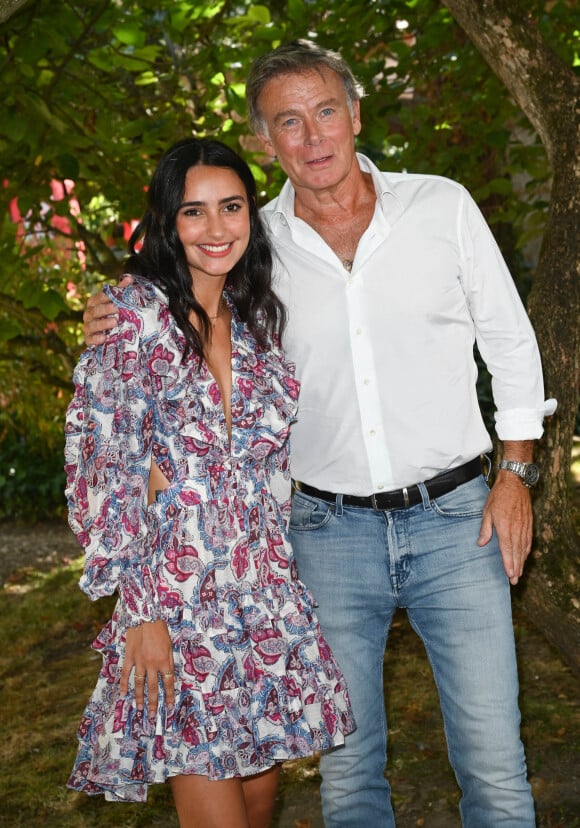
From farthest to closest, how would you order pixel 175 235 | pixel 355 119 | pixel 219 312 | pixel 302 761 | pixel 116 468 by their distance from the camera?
1. pixel 302 761
2. pixel 355 119
3. pixel 219 312
4. pixel 175 235
5. pixel 116 468

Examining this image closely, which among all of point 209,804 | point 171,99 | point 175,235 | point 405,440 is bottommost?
point 209,804

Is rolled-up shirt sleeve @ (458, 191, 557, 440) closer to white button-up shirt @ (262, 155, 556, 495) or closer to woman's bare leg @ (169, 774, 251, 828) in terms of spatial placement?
white button-up shirt @ (262, 155, 556, 495)

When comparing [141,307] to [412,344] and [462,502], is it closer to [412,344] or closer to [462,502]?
[412,344]

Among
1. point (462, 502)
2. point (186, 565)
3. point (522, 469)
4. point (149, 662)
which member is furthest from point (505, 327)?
point (149, 662)

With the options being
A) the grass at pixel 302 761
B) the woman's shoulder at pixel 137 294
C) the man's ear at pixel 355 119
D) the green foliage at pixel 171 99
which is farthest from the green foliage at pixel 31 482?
the woman's shoulder at pixel 137 294

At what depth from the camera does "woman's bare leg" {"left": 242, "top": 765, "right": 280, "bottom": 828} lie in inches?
111

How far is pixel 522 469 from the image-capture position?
282cm

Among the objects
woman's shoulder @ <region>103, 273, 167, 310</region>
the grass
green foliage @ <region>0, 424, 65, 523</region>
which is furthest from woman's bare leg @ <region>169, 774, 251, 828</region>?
green foliage @ <region>0, 424, 65, 523</region>

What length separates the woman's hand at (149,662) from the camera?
2516 millimetres

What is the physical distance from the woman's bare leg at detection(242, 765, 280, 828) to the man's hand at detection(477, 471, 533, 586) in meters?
0.83

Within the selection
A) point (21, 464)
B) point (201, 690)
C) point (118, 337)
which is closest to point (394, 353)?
point (118, 337)

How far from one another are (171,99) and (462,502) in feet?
12.3

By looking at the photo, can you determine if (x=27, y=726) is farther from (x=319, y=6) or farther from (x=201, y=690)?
(x=319, y=6)

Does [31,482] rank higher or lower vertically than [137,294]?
lower
